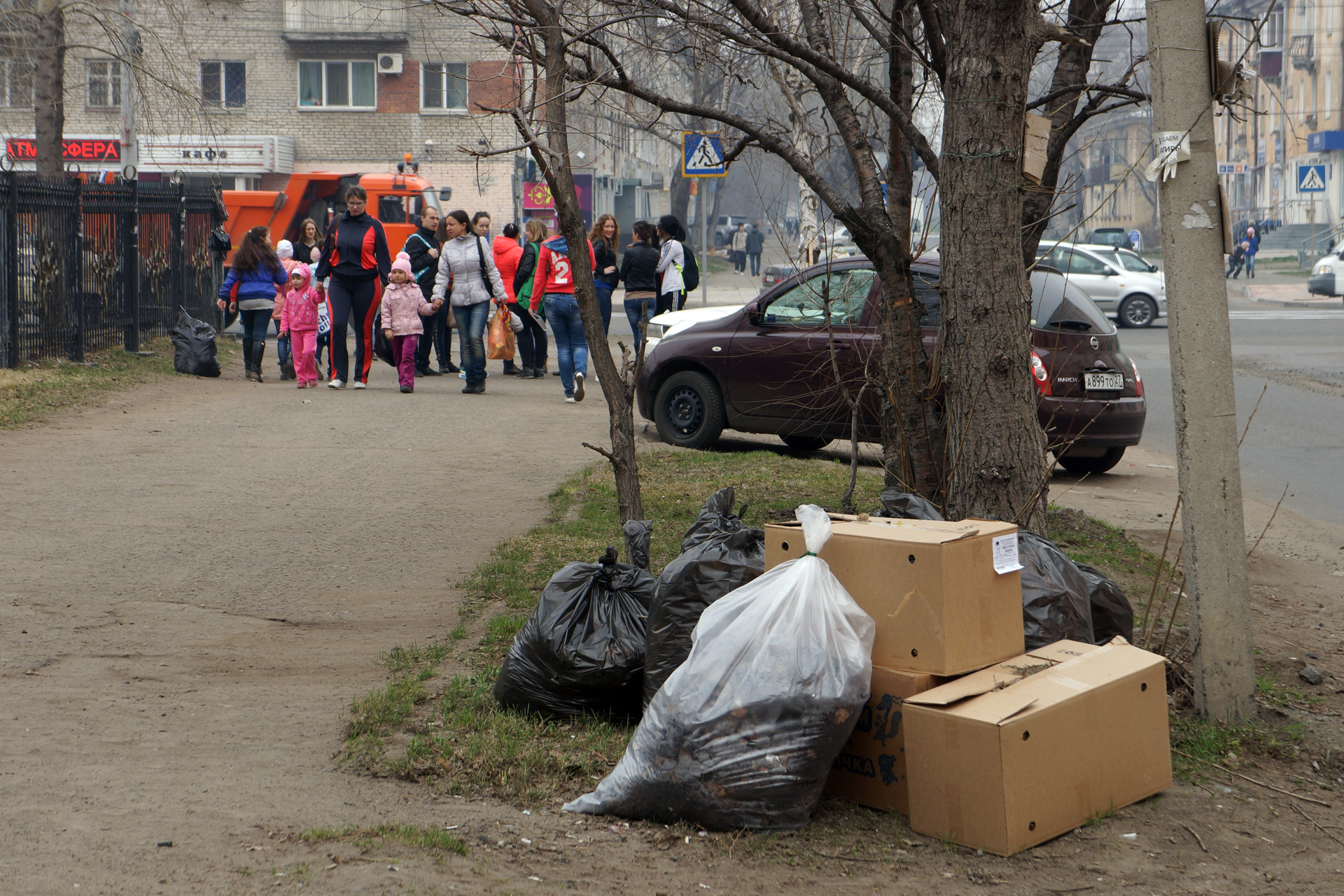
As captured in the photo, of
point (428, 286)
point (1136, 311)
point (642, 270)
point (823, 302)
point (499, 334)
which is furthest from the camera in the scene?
point (1136, 311)

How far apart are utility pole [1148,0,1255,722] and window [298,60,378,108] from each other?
37.5m

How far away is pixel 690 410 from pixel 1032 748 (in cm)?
745

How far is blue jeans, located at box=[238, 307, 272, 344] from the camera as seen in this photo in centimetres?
1403

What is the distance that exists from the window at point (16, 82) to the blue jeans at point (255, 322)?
12382 mm

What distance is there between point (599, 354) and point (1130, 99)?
2790 millimetres

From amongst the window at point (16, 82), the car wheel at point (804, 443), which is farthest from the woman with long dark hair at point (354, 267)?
the window at point (16, 82)

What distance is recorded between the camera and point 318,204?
2388 cm

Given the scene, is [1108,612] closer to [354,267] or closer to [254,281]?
[354,267]

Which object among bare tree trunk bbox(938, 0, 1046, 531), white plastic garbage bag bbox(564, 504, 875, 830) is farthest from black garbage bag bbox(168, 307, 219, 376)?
white plastic garbage bag bbox(564, 504, 875, 830)

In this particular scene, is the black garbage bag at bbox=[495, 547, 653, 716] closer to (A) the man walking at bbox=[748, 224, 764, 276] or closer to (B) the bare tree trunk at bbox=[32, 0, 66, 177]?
(B) the bare tree trunk at bbox=[32, 0, 66, 177]

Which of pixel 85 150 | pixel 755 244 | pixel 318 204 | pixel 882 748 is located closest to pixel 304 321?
pixel 882 748

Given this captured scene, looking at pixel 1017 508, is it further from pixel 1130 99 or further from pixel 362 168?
pixel 362 168

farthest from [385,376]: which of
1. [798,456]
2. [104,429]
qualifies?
[798,456]

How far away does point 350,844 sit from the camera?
121 inches
